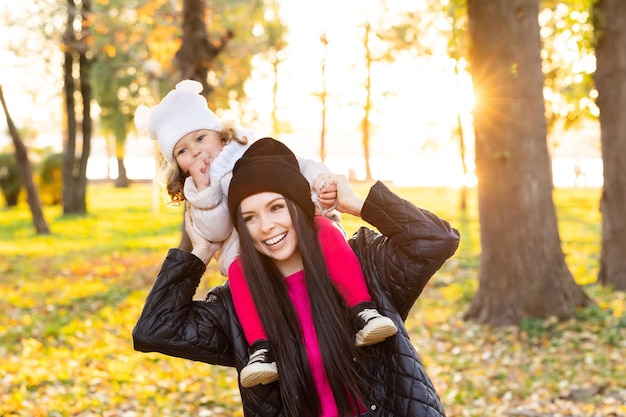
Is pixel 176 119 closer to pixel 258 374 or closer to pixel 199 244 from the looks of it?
pixel 199 244

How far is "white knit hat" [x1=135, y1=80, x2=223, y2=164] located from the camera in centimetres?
313

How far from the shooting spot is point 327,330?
2.59m

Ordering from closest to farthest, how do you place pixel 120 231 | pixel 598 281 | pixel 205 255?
pixel 205 255, pixel 598 281, pixel 120 231

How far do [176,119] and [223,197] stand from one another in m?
0.49

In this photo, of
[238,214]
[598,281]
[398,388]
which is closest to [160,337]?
[238,214]

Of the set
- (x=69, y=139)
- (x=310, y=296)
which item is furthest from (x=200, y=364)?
(x=69, y=139)

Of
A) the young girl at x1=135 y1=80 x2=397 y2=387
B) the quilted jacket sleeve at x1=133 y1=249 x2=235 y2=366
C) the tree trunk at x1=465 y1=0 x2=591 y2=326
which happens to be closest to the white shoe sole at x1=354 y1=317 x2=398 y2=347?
the young girl at x1=135 y1=80 x2=397 y2=387

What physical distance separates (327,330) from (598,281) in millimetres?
7877

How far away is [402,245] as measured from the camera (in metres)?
2.65

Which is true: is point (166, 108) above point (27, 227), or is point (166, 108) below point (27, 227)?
above

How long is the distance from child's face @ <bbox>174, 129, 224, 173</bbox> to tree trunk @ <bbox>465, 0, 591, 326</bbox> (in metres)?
5.08

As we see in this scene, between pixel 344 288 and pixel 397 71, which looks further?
pixel 397 71


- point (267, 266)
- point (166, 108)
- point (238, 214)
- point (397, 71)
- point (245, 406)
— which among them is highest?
point (397, 71)

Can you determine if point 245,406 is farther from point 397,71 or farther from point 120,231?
point 397,71
